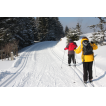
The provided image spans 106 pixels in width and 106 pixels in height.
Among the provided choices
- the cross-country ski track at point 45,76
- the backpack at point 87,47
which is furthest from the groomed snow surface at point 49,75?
the backpack at point 87,47

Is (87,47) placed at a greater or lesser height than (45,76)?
greater

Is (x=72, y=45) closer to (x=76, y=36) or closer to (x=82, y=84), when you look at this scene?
(x=82, y=84)

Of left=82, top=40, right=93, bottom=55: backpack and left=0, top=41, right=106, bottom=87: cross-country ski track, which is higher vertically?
left=82, top=40, right=93, bottom=55: backpack

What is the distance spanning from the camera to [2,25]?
51.4 ft

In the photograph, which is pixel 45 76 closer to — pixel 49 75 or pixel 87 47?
pixel 49 75

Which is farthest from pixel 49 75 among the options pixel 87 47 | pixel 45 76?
pixel 87 47

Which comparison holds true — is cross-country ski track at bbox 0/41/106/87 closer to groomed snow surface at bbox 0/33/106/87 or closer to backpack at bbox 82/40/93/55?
groomed snow surface at bbox 0/33/106/87

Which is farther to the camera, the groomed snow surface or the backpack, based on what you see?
the groomed snow surface

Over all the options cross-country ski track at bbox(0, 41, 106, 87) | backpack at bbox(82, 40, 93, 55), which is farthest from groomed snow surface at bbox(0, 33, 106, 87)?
backpack at bbox(82, 40, 93, 55)

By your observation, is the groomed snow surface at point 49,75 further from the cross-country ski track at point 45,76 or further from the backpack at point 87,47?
the backpack at point 87,47

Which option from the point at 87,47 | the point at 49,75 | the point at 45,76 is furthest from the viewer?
the point at 49,75

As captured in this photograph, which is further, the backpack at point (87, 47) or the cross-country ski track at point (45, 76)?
the cross-country ski track at point (45, 76)
